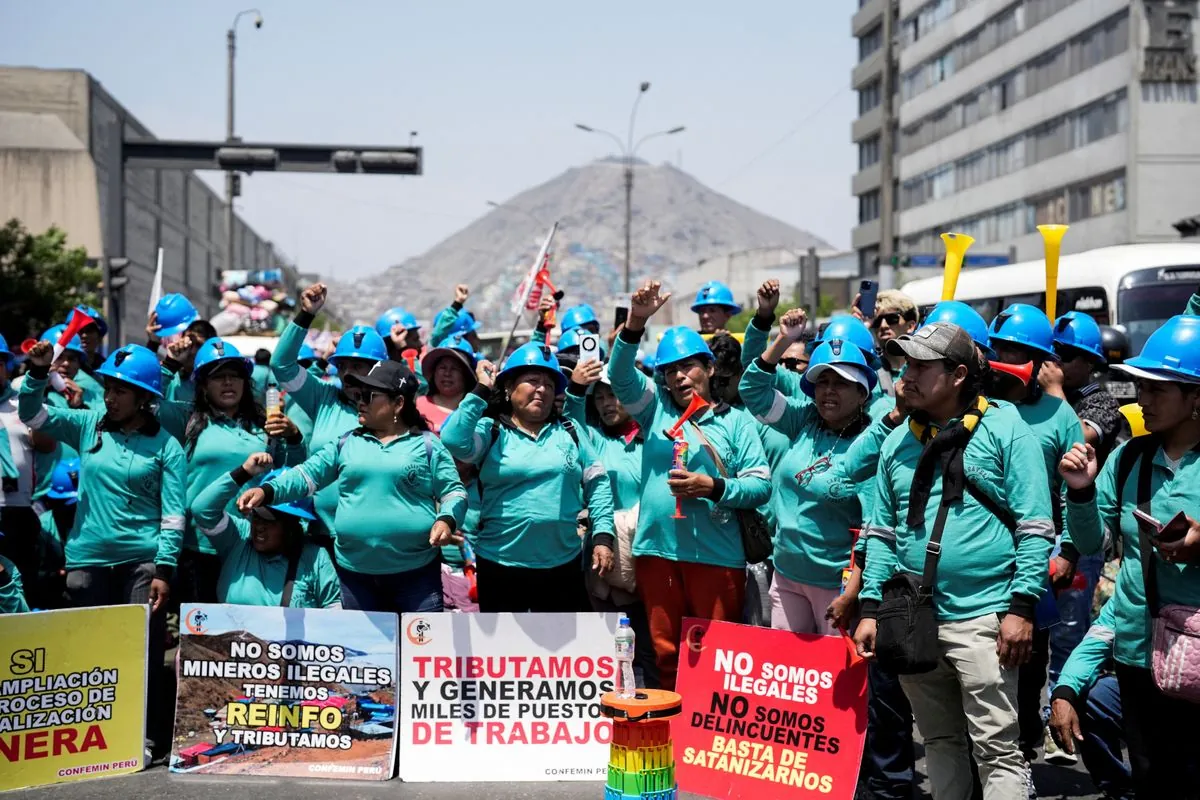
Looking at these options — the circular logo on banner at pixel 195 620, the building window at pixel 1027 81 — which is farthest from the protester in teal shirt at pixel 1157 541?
the building window at pixel 1027 81

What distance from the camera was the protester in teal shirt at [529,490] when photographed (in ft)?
22.4

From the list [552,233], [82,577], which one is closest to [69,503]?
[82,577]

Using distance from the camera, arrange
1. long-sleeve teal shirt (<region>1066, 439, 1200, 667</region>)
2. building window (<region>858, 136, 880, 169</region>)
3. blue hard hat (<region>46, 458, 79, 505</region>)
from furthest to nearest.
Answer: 1. building window (<region>858, 136, 880, 169</region>)
2. blue hard hat (<region>46, 458, 79, 505</region>)
3. long-sleeve teal shirt (<region>1066, 439, 1200, 667</region>)

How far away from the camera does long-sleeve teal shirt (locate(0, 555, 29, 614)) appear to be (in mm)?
6898

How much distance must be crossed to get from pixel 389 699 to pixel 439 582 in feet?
2.18

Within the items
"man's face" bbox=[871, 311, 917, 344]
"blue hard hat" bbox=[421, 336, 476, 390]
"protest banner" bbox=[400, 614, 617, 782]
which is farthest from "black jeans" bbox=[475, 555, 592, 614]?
"man's face" bbox=[871, 311, 917, 344]

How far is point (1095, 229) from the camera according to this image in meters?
44.0

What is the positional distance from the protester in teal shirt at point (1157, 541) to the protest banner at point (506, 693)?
116 inches

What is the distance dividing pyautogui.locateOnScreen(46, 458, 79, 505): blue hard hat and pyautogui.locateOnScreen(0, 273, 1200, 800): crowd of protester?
758 mm

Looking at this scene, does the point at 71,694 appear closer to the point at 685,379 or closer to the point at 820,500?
the point at 685,379

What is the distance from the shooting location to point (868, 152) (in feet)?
223

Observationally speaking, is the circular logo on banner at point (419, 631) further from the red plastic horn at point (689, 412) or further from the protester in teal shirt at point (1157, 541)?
the protester in teal shirt at point (1157, 541)

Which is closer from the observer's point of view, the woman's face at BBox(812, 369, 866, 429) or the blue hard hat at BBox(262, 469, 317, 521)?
the woman's face at BBox(812, 369, 866, 429)

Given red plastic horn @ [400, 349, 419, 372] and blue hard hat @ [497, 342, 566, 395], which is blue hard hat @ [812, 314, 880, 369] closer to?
blue hard hat @ [497, 342, 566, 395]
